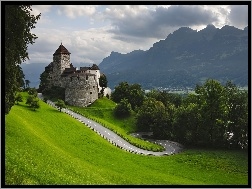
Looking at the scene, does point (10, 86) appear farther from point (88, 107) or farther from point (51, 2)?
point (88, 107)

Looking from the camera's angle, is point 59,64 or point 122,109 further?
point 59,64

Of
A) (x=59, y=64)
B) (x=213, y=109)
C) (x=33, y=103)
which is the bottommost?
(x=213, y=109)

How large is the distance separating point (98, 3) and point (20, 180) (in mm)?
9380

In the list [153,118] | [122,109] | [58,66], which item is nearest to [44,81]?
[58,66]

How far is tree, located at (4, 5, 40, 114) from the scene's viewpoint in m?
19.0

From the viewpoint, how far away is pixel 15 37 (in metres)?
20.0

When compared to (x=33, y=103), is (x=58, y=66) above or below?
above

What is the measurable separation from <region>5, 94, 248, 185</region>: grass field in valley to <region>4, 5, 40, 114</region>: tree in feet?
15.5

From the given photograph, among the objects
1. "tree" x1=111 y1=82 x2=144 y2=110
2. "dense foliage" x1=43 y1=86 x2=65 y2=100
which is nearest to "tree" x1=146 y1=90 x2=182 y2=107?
"tree" x1=111 y1=82 x2=144 y2=110

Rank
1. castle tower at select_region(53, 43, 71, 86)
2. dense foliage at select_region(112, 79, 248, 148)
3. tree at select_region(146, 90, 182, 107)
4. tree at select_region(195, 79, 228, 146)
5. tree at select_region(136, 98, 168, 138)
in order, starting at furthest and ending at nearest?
1. castle tower at select_region(53, 43, 71, 86)
2. tree at select_region(146, 90, 182, 107)
3. tree at select_region(136, 98, 168, 138)
4. tree at select_region(195, 79, 228, 146)
5. dense foliage at select_region(112, 79, 248, 148)

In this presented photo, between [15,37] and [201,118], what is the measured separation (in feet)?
111

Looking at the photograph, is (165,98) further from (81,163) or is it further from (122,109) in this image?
(81,163)

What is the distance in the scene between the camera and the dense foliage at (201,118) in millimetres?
34531

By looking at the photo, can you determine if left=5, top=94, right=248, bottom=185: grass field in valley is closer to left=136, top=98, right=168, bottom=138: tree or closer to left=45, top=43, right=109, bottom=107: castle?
left=136, top=98, right=168, bottom=138: tree
